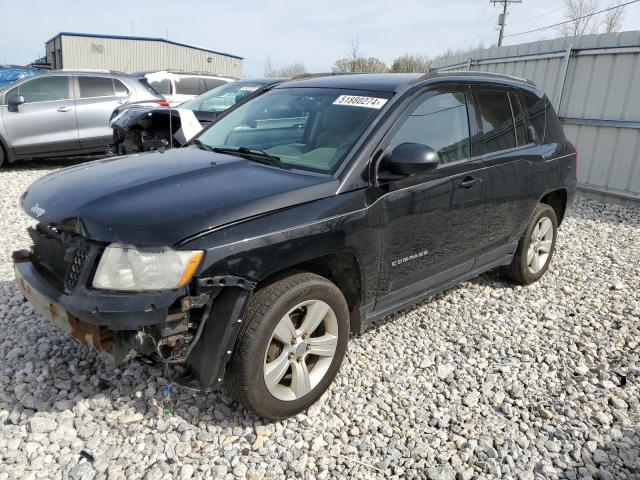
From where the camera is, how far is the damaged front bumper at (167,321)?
7.32ft

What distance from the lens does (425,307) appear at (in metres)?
4.23

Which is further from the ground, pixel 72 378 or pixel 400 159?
pixel 400 159

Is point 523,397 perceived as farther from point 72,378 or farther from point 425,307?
point 72,378

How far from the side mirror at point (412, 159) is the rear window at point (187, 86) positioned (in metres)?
9.80

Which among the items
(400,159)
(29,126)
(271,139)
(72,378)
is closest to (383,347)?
(400,159)

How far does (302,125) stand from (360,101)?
41cm

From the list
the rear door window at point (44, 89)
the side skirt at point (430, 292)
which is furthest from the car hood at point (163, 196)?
the rear door window at point (44, 89)

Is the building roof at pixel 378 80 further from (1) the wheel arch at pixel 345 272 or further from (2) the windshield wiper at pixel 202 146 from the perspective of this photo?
(1) the wheel arch at pixel 345 272

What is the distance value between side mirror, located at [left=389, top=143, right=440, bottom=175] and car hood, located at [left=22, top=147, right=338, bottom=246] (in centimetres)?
38

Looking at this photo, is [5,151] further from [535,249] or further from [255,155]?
[535,249]

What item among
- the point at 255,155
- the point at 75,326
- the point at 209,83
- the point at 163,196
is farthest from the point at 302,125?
the point at 209,83

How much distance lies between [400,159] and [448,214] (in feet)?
2.50

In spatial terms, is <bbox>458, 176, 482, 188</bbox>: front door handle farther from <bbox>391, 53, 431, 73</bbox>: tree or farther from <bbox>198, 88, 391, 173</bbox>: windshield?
<bbox>391, 53, 431, 73</bbox>: tree

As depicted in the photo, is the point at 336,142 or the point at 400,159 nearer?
the point at 400,159
